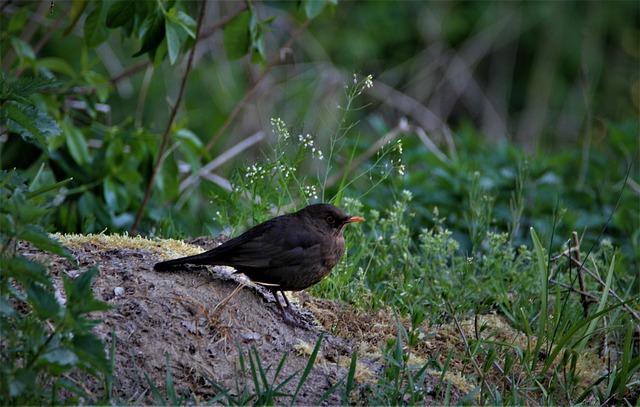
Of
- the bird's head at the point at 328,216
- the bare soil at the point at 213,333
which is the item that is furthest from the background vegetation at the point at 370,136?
the bare soil at the point at 213,333

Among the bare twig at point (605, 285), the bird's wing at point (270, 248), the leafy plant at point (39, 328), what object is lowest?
the bare twig at point (605, 285)

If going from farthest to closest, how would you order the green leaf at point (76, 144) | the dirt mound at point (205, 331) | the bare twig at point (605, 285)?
1. the green leaf at point (76, 144)
2. the bare twig at point (605, 285)
3. the dirt mound at point (205, 331)

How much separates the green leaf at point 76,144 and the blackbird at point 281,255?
6.59ft

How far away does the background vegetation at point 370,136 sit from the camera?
15.4 feet

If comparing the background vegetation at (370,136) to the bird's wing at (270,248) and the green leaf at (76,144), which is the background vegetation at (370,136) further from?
the bird's wing at (270,248)

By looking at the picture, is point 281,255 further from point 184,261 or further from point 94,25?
point 94,25

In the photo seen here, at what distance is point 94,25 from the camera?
502 cm

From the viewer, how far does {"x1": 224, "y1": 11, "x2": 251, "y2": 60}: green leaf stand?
5336 mm

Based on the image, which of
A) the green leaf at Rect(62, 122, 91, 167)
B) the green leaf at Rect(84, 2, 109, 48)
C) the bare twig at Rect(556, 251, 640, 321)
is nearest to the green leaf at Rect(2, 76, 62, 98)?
the green leaf at Rect(84, 2, 109, 48)

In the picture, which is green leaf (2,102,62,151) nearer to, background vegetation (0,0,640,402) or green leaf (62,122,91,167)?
background vegetation (0,0,640,402)

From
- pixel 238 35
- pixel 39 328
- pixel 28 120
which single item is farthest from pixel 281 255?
pixel 238 35

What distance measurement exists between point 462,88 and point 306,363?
799cm

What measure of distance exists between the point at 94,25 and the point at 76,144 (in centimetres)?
110

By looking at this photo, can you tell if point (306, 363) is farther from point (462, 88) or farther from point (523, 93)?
point (523, 93)
